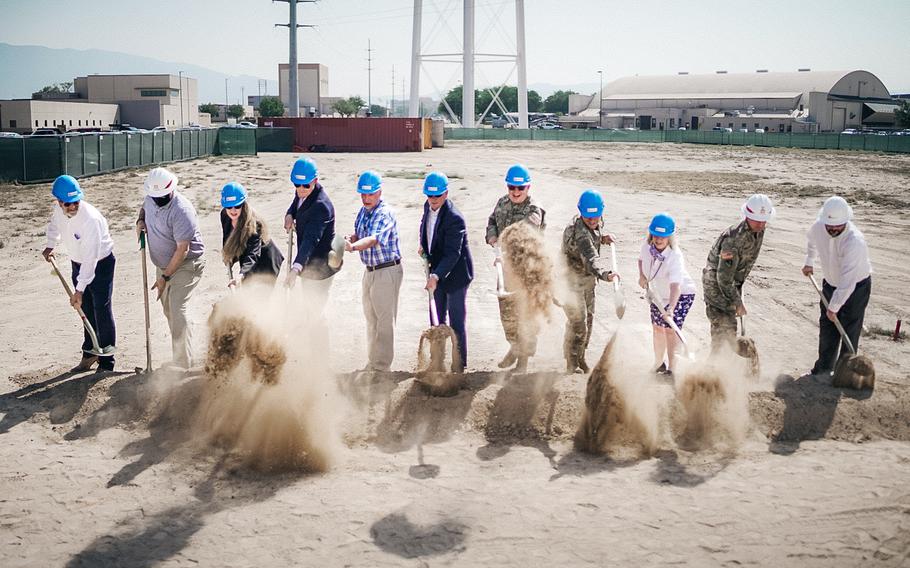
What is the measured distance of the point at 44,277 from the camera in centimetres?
1340

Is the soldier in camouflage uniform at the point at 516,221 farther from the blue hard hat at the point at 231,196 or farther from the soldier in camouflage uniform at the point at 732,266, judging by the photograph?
the blue hard hat at the point at 231,196

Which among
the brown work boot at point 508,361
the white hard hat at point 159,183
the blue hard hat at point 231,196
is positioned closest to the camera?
the blue hard hat at point 231,196

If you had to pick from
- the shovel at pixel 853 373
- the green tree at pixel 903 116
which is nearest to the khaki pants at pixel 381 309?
the shovel at pixel 853 373

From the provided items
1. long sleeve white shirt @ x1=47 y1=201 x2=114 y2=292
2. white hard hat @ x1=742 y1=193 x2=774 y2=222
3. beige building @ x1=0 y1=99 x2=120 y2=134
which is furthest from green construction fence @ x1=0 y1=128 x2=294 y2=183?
white hard hat @ x1=742 y1=193 x2=774 y2=222

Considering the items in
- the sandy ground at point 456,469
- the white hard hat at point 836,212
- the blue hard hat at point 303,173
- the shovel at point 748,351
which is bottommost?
the sandy ground at point 456,469

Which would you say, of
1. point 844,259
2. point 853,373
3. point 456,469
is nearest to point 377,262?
point 456,469

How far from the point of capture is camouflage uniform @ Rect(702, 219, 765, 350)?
7.71 metres

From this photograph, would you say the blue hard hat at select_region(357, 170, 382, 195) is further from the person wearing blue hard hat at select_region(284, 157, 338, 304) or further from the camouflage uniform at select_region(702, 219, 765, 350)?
the camouflage uniform at select_region(702, 219, 765, 350)

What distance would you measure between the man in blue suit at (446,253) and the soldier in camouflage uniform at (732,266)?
2.34m

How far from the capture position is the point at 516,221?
8172mm

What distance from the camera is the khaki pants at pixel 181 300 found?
25.6ft

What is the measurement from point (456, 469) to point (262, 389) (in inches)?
71.8

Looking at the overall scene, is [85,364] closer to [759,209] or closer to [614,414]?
[614,414]

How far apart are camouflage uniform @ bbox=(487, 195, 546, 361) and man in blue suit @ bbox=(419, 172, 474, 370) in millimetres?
452
